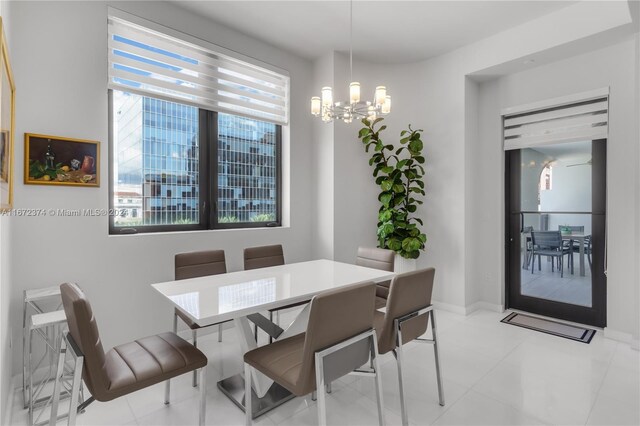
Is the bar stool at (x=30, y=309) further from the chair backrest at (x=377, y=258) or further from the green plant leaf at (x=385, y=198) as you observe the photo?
the green plant leaf at (x=385, y=198)

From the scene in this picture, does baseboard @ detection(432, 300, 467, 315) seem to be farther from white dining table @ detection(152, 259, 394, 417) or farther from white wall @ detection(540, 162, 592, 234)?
white dining table @ detection(152, 259, 394, 417)

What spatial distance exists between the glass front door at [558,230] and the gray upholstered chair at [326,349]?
10.7 feet

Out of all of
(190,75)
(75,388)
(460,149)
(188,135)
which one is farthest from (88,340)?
(460,149)

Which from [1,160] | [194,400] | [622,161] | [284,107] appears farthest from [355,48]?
[194,400]

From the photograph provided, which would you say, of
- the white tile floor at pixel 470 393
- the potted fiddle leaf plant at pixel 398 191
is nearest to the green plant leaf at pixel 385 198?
the potted fiddle leaf plant at pixel 398 191

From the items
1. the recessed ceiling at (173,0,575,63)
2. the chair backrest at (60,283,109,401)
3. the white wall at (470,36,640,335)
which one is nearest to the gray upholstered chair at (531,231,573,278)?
the white wall at (470,36,640,335)

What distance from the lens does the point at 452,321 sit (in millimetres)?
3881

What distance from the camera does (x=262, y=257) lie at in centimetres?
325

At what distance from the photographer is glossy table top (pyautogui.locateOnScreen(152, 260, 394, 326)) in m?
1.75

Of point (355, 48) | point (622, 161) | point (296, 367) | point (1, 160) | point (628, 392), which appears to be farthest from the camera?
point (355, 48)

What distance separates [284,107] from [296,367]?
10.9 feet

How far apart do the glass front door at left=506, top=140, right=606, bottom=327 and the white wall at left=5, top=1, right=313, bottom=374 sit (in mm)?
3870

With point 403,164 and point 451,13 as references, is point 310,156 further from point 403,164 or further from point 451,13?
point 451,13

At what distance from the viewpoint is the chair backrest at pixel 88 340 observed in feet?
4.68
